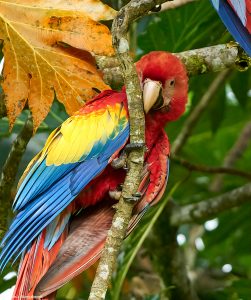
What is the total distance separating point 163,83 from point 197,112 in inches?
58.5

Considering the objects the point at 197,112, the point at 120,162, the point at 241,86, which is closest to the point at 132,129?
the point at 120,162

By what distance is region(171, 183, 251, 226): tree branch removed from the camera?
468 centimetres

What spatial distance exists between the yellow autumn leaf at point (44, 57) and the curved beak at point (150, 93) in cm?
17

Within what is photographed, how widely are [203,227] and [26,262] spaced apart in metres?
2.57

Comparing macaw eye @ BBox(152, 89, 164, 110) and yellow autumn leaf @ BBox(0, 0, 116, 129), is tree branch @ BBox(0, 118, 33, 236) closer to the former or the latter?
yellow autumn leaf @ BBox(0, 0, 116, 129)

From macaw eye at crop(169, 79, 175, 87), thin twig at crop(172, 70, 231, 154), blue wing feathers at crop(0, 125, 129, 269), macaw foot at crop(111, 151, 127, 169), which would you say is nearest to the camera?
blue wing feathers at crop(0, 125, 129, 269)

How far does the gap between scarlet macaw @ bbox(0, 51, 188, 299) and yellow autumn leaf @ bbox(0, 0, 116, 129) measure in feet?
0.30

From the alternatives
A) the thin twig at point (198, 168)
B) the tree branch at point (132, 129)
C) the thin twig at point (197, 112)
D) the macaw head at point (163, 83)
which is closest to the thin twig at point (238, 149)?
the thin twig at point (197, 112)

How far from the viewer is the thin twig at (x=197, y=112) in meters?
5.01

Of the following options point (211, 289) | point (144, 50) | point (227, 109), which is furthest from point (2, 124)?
point (227, 109)

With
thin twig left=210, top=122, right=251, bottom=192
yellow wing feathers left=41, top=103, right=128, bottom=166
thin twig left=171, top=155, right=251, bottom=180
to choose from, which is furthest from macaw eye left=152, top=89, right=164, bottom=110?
thin twig left=210, top=122, right=251, bottom=192

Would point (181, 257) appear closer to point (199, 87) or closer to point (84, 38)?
point (199, 87)

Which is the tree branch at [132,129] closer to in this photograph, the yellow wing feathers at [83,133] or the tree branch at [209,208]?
the yellow wing feathers at [83,133]

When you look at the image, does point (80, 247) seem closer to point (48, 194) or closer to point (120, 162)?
point (48, 194)
